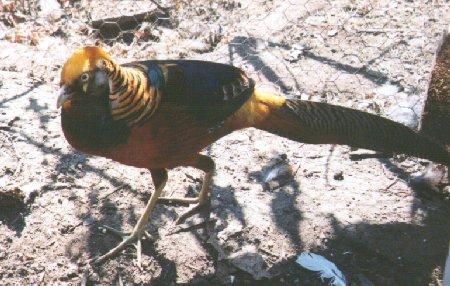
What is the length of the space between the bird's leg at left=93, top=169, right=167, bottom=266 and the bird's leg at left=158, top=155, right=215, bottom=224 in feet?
0.63

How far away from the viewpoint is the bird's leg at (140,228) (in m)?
2.55

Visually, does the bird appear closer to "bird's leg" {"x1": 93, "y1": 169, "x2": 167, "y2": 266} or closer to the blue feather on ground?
"bird's leg" {"x1": 93, "y1": 169, "x2": 167, "y2": 266}

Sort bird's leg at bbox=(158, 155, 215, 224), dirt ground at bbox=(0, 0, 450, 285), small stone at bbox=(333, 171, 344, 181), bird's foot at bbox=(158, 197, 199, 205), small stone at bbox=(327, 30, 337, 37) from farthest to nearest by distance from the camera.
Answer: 1. small stone at bbox=(327, 30, 337, 37)
2. small stone at bbox=(333, 171, 344, 181)
3. bird's foot at bbox=(158, 197, 199, 205)
4. bird's leg at bbox=(158, 155, 215, 224)
5. dirt ground at bbox=(0, 0, 450, 285)

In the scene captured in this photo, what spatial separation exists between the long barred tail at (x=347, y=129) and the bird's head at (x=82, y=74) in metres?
0.95

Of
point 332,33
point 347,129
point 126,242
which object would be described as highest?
point 347,129

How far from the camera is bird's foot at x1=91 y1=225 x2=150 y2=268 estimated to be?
2.54m

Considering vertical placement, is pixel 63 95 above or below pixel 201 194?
above

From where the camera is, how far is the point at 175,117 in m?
2.25

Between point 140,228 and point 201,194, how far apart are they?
0.41m

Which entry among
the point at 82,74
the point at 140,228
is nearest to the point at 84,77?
the point at 82,74

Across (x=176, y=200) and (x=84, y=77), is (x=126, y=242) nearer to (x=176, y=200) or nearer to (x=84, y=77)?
(x=176, y=200)

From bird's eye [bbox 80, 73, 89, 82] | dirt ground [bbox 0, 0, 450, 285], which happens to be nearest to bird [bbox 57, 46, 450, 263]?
bird's eye [bbox 80, 73, 89, 82]

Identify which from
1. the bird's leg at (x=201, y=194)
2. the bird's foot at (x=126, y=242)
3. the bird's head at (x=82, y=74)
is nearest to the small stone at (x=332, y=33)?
the bird's leg at (x=201, y=194)

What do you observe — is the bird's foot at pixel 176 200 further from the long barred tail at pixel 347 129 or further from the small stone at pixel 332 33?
the small stone at pixel 332 33
